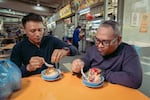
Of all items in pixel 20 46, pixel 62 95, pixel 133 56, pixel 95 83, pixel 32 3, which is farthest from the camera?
pixel 32 3

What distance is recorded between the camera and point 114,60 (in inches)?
56.2

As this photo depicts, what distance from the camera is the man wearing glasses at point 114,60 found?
4.04 feet

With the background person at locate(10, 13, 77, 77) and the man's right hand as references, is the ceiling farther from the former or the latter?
the man's right hand

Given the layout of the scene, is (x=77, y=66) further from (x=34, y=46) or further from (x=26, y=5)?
(x=26, y=5)

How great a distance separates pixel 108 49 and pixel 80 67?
303mm

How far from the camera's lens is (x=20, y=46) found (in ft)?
6.23

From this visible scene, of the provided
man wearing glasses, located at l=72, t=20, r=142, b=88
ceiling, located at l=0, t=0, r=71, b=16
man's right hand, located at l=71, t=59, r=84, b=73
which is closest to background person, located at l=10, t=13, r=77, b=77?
man's right hand, located at l=71, t=59, r=84, b=73

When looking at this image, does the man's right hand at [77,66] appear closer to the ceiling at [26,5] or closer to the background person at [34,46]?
the background person at [34,46]

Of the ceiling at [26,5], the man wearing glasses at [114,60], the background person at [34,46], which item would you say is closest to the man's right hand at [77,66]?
the man wearing glasses at [114,60]

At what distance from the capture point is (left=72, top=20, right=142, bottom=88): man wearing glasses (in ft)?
4.04

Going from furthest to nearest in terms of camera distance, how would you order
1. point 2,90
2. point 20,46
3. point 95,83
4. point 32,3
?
1. point 32,3
2. point 20,46
3. point 95,83
4. point 2,90

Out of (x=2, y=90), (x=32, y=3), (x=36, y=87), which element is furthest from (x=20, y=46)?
(x=32, y=3)

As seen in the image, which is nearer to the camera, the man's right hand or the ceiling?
the man's right hand

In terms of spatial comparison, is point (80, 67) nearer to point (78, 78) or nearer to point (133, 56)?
point (78, 78)
